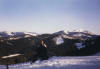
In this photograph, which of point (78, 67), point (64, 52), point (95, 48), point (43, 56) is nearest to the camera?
point (78, 67)

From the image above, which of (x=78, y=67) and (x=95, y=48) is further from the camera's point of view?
(x=95, y=48)

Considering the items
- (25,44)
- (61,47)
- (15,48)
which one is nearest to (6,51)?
(15,48)

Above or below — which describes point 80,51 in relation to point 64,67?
below

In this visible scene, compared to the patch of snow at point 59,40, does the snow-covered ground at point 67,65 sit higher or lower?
higher

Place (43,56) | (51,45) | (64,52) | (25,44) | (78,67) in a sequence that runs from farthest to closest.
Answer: (25,44) → (51,45) → (64,52) → (43,56) → (78,67)

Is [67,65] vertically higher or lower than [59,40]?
higher

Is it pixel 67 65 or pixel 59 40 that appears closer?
pixel 67 65

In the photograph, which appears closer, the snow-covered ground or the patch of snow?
the snow-covered ground

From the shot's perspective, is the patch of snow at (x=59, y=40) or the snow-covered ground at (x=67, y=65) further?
the patch of snow at (x=59, y=40)

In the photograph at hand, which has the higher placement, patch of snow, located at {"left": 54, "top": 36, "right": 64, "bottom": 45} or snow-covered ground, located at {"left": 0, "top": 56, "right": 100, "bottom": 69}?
snow-covered ground, located at {"left": 0, "top": 56, "right": 100, "bottom": 69}

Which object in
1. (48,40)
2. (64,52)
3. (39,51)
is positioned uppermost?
(39,51)

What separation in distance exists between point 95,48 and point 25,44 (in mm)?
13839

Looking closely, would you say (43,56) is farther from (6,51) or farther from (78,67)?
(6,51)

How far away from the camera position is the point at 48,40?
26.1m
